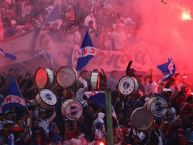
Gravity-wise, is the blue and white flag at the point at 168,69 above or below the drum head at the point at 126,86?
above

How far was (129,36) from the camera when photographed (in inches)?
698

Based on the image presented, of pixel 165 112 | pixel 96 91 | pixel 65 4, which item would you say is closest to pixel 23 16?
pixel 65 4

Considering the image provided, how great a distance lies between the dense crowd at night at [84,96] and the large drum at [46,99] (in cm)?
13

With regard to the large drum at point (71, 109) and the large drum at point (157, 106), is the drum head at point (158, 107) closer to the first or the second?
the large drum at point (157, 106)

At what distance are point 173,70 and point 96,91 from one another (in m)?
2.28

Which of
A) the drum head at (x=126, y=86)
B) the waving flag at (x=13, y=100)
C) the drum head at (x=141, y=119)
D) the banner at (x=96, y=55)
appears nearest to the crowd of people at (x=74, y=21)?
the banner at (x=96, y=55)

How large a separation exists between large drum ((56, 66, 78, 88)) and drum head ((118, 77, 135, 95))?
1032 mm

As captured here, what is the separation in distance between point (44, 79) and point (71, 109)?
1.06 metres

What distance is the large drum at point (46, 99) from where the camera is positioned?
13859 mm

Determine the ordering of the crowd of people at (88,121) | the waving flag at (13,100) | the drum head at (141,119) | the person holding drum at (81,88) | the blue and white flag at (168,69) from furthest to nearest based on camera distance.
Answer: the blue and white flag at (168,69), the person holding drum at (81,88), the waving flag at (13,100), the crowd of people at (88,121), the drum head at (141,119)

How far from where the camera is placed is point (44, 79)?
14.5m

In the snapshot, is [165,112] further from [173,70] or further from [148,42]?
[148,42]

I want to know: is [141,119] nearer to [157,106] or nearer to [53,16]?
[157,106]

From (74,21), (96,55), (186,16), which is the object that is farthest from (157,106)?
(186,16)
